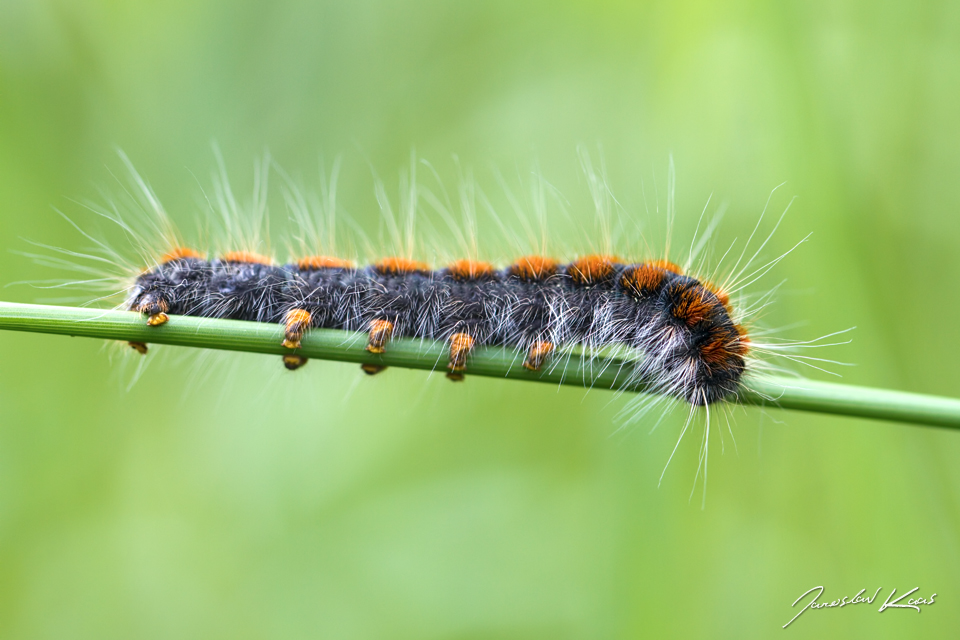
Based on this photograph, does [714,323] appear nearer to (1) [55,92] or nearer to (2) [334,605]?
(2) [334,605]

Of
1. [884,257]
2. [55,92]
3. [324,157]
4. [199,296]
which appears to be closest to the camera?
[199,296]

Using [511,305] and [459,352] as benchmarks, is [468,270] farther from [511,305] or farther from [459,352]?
[459,352]

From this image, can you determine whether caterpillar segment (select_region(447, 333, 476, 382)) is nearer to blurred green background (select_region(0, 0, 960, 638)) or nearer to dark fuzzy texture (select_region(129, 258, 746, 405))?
dark fuzzy texture (select_region(129, 258, 746, 405))

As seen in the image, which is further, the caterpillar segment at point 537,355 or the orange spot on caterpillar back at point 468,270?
the orange spot on caterpillar back at point 468,270

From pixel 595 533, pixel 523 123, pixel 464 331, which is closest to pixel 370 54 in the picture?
pixel 523 123

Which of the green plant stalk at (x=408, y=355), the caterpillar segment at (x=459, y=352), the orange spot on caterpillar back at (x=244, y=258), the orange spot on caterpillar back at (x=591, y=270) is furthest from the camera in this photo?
the orange spot on caterpillar back at (x=244, y=258)

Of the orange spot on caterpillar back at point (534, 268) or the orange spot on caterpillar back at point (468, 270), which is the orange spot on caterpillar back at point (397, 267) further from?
the orange spot on caterpillar back at point (534, 268)
